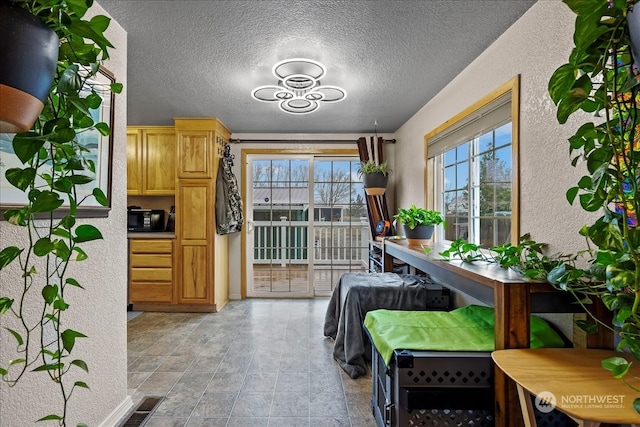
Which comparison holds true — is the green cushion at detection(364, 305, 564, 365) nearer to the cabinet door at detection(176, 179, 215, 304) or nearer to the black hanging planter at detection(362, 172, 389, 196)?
the black hanging planter at detection(362, 172, 389, 196)

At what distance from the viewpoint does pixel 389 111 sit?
3.35 m

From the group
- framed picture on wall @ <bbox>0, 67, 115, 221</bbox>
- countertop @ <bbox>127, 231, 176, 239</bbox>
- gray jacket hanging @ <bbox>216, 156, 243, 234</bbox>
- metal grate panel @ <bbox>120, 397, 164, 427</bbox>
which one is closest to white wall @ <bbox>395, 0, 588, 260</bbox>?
framed picture on wall @ <bbox>0, 67, 115, 221</bbox>

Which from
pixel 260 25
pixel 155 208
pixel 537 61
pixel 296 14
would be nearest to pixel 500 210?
pixel 537 61

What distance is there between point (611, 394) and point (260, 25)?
7.10 ft

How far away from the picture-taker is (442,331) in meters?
1.55

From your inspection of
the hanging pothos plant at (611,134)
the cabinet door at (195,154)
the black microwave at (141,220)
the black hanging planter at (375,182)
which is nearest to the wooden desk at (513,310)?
the hanging pothos plant at (611,134)

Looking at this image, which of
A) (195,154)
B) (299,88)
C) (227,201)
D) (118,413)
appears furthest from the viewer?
(227,201)

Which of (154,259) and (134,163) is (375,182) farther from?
(134,163)

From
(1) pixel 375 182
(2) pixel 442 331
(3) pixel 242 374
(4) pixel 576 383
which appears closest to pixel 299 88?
(1) pixel 375 182

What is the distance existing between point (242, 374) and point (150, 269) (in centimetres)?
217

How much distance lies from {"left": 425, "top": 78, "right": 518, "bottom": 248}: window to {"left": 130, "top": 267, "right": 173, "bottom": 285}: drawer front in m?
3.13

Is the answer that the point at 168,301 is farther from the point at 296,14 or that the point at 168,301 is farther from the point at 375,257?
the point at 296,14

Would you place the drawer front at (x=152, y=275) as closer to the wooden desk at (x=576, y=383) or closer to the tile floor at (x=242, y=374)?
the tile floor at (x=242, y=374)

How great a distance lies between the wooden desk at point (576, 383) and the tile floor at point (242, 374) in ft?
3.60
